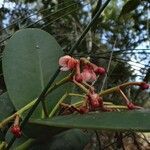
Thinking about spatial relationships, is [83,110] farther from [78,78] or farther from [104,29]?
[104,29]

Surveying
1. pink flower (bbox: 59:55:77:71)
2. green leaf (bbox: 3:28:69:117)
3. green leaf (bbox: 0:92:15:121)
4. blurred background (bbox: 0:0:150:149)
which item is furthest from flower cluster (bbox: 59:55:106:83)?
blurred background (bbox: 0:0:150:149)

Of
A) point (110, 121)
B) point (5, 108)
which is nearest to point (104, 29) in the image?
point (5, 108)

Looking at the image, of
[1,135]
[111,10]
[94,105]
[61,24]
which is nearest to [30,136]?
[1,135]

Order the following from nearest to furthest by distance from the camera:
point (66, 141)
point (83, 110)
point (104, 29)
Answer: point (83, 110) < point (66, 141) < point (104, 29)

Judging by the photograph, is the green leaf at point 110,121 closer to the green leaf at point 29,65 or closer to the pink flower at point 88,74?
the pink flower at point 88,74


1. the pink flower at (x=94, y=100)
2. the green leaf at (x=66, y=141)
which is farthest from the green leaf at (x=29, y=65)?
the pink flower at (x=94, y=100)
